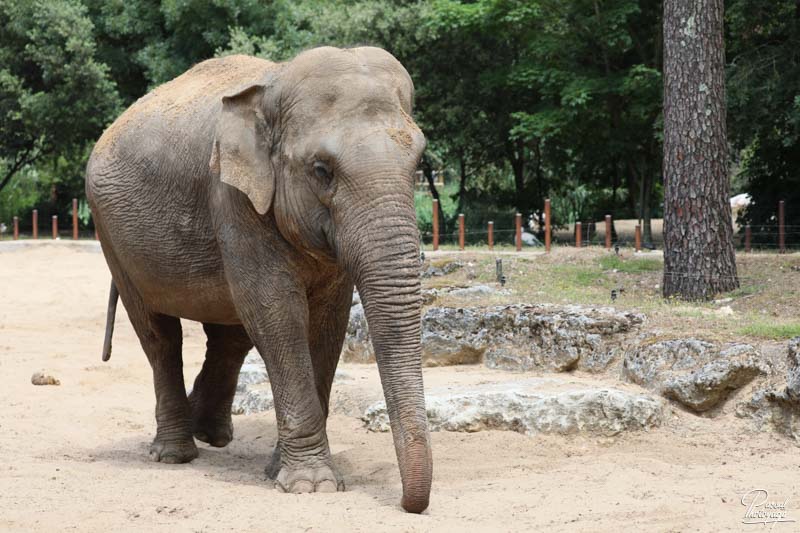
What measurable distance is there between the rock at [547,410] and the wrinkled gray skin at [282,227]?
1.18 metres

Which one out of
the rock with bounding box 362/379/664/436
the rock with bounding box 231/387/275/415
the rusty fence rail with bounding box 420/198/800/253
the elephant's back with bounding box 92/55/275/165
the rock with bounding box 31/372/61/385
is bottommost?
the rock with bounding box 31/372/61/385

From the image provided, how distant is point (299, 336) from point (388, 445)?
1.63 meters

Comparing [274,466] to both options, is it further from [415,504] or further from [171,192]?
[171,192]

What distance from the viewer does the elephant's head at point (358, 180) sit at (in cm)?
576

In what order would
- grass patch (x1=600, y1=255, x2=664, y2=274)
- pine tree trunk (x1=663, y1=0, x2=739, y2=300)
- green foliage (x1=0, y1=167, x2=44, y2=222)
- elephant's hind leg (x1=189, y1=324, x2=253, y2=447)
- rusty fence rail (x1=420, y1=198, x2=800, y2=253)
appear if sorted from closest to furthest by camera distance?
1. elephant's hind leg (x1=189, y1=324, x2=253, y2=447)
2. pine tree trunk (x1=663, y1=0, x2=739, y2=300)
3. grass patch (x1=600, y1=255, x2=664, y2=274)
4. rusty fence rail (x1=420, y1=198, x2=800, y2=253)
5. green foliage (x1=0, y1=167, x2=44, y2=222)

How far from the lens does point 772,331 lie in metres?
8.33

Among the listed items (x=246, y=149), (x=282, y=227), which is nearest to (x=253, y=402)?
(x=282, y=227)

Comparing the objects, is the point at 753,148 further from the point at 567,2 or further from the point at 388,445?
the point at 388,445

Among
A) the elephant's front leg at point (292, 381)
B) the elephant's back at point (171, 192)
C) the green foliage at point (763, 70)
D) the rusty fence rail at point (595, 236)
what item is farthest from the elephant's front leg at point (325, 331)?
the green foliage at point (763, 70)

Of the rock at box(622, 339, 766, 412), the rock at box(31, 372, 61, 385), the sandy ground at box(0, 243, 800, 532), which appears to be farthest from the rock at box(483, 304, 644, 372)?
the rock at box(31, 372, 61, 385)

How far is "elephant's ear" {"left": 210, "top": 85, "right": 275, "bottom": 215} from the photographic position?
6.43 meters

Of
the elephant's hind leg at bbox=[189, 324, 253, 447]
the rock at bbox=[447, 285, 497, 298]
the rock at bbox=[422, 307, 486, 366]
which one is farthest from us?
the rock at bbox=[447, 285, 497, 298]

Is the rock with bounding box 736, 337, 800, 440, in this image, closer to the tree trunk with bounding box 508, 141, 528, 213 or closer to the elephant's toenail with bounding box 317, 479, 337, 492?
the elephant's toenail with bounding box 317, 479, 337, 492

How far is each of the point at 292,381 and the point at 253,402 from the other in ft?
10.8
